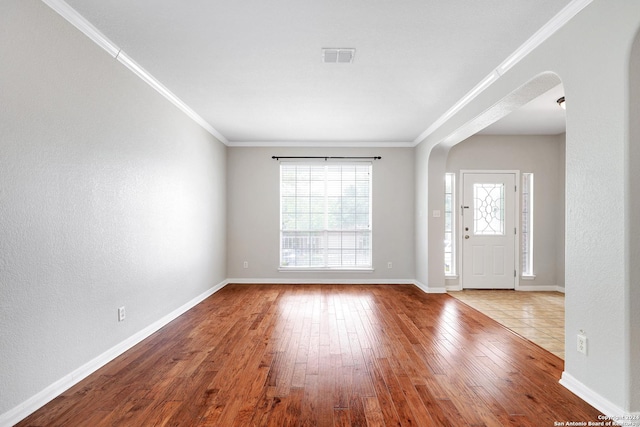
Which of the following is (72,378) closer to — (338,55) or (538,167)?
(338,55)

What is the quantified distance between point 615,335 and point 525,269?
4.44 metres

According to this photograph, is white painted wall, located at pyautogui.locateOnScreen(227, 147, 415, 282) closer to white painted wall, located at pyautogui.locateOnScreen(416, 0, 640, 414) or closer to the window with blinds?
the window with blinds

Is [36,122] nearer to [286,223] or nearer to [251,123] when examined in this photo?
[251,123]

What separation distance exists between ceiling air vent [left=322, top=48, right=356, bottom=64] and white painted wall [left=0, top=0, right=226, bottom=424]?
179 cm

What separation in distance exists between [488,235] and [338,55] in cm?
436

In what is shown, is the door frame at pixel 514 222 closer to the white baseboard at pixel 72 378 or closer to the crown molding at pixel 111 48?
the crown molding at pixel 111 48

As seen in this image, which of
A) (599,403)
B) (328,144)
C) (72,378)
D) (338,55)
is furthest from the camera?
(328,144)

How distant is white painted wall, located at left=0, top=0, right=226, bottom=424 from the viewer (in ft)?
6.53

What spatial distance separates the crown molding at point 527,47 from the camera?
2287mm

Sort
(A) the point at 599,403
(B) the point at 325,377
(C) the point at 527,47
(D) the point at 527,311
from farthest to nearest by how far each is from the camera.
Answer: (D) the point at 527,311
(C) the point at 527,47
(B) the point at 325,377
(A) the point at 599,403

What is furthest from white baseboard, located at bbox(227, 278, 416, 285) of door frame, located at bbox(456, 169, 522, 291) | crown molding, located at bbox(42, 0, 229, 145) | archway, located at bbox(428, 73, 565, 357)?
crown molding, located at bbox(42, 0, 229, 145)

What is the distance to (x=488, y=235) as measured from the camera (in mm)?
5918

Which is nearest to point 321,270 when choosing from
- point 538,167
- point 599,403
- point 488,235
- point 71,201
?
point 488,235

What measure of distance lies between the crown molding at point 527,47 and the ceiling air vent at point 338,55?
1.37 meters
